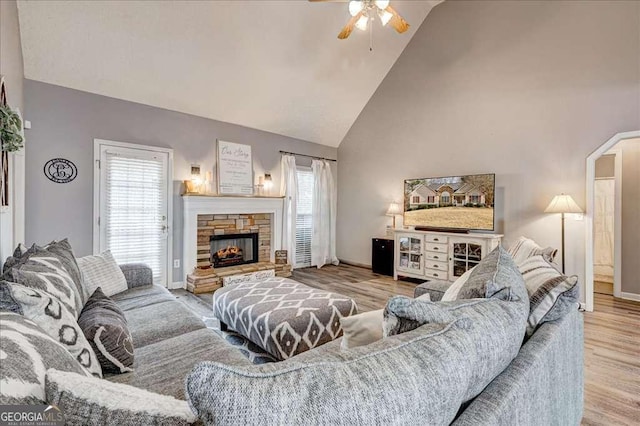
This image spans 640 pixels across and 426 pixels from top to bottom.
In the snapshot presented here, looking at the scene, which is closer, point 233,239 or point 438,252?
point 438,252

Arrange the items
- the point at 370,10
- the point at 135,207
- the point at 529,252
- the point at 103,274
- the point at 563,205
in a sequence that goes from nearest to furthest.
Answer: the point at 529,252, the point at 103,274, the point at 370,10, the point at 563,205, the point at 135,207

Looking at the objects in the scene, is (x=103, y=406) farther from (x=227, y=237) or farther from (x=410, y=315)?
(x=227, y=237)

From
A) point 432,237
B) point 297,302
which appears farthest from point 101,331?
point 432,237

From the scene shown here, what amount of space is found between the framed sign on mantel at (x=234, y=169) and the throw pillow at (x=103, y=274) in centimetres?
247

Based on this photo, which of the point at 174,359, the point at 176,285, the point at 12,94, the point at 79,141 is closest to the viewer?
the point at 174,359

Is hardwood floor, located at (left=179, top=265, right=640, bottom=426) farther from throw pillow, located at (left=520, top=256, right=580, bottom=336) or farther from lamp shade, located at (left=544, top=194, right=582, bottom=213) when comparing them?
lamp shade, located at (left=544, top=194, right=582, bottom=213)

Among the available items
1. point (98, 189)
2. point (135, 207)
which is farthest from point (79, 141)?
point (135, 207)

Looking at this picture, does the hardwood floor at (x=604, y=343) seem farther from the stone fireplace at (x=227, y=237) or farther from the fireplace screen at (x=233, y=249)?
the fireplace screen at (x=233, y=249)

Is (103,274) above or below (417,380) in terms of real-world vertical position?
below

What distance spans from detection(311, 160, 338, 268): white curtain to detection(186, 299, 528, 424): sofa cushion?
211 inches

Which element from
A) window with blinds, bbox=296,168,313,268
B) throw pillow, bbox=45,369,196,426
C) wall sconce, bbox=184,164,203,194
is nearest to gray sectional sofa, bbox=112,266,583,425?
throw pillow, bbox=45,369,196,426

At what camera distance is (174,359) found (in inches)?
58.4

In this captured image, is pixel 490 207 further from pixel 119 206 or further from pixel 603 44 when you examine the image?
pixel 119 206

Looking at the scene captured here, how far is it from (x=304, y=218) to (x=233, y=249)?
157cm
